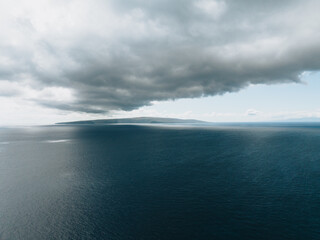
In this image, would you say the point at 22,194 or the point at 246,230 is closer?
the point at 246,230

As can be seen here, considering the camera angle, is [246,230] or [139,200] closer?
[246,230]

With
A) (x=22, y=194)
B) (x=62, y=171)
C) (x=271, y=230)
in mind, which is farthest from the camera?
(x=62, y=171)

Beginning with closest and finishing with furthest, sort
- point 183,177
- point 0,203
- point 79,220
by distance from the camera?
point 79,220
point 0,203
point 183,177

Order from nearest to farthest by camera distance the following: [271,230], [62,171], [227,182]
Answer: [271,230] < [227,182] < [62,171]

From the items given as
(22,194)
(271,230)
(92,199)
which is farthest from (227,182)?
(22,194)

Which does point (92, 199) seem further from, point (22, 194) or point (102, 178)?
point (22, 194)

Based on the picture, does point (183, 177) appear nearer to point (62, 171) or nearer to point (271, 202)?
point (271, 202)

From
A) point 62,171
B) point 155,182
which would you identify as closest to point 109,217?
point 155,182

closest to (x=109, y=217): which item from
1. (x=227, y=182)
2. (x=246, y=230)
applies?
(x=246, y=230)

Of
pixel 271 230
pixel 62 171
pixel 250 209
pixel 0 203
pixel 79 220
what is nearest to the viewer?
pixel 271 230

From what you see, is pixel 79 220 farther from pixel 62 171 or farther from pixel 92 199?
pixel 62 171
